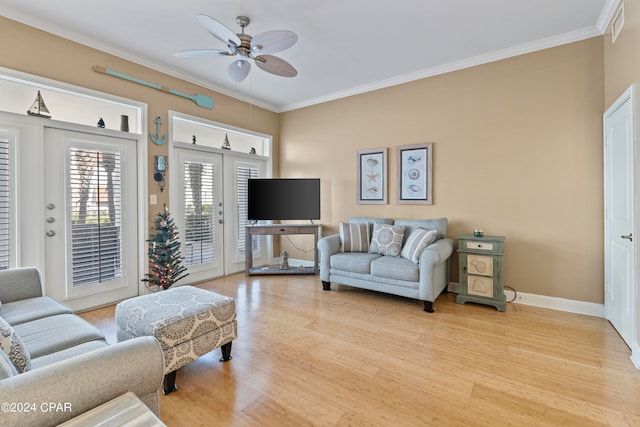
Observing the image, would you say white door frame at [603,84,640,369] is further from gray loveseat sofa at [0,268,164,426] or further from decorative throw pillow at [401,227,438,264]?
gray loveseat sofa at [0,268,164,426]

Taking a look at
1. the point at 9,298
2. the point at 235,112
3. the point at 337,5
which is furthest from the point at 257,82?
the point at 9,298

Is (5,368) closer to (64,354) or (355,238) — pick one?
(64,354)

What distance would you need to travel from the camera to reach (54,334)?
1.66 meters

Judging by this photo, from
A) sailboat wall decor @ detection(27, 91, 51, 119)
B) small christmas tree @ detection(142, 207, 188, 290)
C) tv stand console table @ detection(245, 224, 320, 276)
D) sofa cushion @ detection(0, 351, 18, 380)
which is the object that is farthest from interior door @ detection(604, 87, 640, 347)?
sailboat wall decor @ detection(27, 91, 51, 119)

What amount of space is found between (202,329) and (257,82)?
351 centimetres

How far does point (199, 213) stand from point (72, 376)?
135 inches

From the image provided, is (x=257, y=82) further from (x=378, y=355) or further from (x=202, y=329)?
(x=378, y=355)

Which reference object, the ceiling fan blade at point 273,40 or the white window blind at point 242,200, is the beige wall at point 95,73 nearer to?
the white window blind at point 242,200

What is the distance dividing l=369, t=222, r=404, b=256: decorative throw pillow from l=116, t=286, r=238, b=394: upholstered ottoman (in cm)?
213

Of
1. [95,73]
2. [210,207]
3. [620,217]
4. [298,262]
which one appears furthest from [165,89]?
[620,217]

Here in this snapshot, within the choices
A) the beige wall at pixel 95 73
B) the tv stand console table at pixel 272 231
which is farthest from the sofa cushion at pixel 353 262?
the beige wall at pixel 95 73

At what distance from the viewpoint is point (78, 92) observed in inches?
121

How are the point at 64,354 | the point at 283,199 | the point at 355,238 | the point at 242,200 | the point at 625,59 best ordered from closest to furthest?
the point at 64,354, the point at 625,59, the point at 355,238, the point at 283,199, the point at 242,200

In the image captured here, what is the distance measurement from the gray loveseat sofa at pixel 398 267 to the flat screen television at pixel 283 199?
92 centimetres
